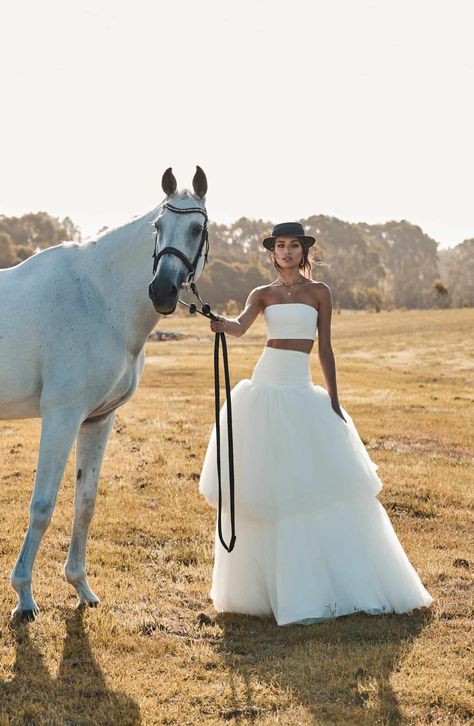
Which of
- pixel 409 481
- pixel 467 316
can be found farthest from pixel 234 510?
pixel 467 316

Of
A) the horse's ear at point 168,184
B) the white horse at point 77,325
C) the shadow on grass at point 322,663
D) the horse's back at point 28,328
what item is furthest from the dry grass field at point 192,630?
the horse's ear at point 168,184

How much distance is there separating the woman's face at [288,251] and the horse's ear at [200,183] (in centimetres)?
70

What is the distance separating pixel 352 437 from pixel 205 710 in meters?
2.12

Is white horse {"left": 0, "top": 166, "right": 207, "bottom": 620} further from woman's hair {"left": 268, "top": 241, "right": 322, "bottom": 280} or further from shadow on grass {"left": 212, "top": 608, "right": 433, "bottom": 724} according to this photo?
shadow on grass {"left": 212, "top": 608, "right": 433, "bottom": 724}

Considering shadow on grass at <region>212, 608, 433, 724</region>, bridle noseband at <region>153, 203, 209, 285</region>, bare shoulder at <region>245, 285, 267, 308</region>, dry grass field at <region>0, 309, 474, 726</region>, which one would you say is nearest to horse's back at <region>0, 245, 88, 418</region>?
bridle noseband at <region>153, 203, 209, 285</region>

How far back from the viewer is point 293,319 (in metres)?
4.93

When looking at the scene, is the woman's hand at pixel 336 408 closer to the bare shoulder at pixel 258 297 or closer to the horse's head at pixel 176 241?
the bare shoulder at pixel 258 297

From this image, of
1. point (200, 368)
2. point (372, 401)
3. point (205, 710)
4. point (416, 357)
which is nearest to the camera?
point (205, 710)

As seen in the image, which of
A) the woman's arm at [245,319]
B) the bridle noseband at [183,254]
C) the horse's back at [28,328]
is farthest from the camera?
the woman's arm at [245,319]

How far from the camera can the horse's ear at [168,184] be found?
453cm

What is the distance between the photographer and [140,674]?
405 cm

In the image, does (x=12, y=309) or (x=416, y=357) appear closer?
(x=12, y=309)

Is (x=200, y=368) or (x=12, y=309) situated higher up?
(x=12, y=309)

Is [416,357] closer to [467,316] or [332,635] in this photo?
[467,316]
